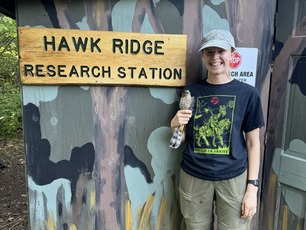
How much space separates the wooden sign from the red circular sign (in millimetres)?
334

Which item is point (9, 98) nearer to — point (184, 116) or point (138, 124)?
point (138, 124)

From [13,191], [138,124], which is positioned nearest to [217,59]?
[138,124]

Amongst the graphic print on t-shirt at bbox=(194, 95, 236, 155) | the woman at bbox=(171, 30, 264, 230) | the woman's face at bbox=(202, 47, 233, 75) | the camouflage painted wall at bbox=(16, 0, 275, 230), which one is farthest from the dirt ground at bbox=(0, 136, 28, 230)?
the woman's face at bbox=(202, 47, 233, 75)

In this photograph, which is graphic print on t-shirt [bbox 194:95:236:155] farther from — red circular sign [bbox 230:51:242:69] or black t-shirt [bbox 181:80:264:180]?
red circular sign [bbox 230:51:242:69]

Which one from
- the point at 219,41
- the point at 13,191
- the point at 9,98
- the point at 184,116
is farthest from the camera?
the point at 9,98

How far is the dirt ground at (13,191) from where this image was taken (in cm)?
324

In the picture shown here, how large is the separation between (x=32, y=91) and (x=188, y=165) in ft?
3.51

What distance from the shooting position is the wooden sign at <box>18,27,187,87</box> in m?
1.82

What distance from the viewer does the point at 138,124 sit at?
2.04 m

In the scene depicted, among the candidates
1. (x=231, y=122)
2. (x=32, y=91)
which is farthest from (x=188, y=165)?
(x=32, y=91)

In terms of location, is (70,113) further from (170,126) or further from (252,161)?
(252,161)

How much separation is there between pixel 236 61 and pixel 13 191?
340cm


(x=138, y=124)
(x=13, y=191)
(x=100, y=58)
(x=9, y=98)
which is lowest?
(x=13, y=191)

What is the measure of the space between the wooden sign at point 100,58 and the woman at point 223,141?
10.0 inches
